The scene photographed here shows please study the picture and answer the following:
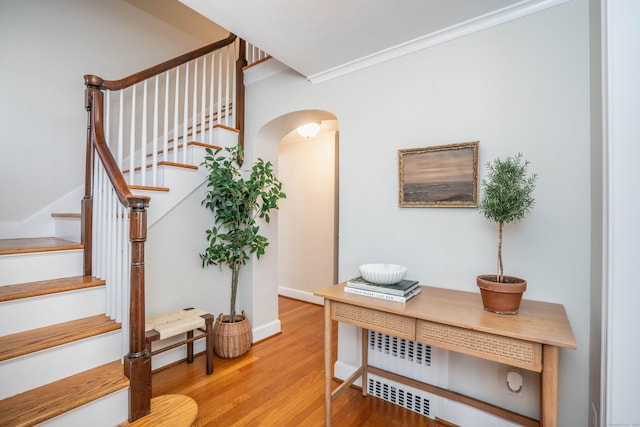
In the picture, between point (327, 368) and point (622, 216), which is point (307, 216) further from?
point (622, 216)

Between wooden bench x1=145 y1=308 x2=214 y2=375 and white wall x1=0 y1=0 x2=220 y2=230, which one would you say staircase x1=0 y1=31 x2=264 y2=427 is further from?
white wall x1=0 y1=0 x2=220 y2=230

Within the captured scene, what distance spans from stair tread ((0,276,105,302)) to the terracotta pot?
218 centimetres

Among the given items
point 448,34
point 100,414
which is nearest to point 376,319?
point 100,414

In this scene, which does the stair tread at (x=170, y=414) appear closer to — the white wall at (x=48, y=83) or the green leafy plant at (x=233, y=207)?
the green leafy plant at (x=233, y=207)

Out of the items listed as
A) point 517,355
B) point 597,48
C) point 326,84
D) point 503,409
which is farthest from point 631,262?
point 326,84

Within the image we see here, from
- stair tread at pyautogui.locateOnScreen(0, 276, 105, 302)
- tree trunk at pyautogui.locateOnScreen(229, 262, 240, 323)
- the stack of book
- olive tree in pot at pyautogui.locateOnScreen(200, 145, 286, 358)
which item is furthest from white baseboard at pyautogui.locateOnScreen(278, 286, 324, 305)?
stair tread at pyautogui.locateOnScreen(0, 276, 105, 302)

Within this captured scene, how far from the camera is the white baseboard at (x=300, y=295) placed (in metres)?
4.02

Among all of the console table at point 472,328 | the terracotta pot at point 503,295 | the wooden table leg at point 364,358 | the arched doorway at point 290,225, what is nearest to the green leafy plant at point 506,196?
the terracotta pot at point 503,295

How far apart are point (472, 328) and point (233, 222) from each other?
2.06m

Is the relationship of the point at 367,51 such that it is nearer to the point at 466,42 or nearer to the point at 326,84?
the point at 326,84

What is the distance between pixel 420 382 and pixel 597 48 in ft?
6.58

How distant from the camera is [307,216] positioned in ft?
13.8

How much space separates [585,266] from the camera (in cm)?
141

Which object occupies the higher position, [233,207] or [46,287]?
[233,207]
